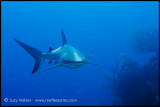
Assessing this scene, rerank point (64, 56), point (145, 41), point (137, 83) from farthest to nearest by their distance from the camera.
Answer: point (145, 41) < point (137, 83) < point (64, 56)

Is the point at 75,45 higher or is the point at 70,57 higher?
the point at 75,45

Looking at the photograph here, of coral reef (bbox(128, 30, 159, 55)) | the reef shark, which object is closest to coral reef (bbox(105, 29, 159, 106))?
coral reef (bbox(128, 30, 159, 55))

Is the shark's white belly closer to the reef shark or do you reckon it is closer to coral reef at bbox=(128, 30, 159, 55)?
the reef shark

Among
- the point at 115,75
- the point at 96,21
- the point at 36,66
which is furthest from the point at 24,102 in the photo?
the point at 96,21

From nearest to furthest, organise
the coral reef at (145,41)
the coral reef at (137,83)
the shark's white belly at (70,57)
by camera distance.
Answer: the shark's white belly at (70,57), the coral reef at (137,83), the coral reef at (145,41)

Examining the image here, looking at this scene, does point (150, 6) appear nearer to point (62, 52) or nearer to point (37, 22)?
point (37, 22)

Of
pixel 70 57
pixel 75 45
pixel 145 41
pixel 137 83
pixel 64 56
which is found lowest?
pixel 70 57

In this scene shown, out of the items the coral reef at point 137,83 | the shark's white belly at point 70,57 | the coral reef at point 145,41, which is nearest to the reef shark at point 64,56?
the shark's white belly at point 70,57

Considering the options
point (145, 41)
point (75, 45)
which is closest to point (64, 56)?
point (145, 41)

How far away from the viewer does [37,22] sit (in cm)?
8762

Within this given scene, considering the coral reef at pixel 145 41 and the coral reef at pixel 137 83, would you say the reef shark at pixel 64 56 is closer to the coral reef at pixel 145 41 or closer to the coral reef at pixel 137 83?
the coral reef at pixel 137 83

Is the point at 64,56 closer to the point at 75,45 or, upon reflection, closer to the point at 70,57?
the point at 70,57

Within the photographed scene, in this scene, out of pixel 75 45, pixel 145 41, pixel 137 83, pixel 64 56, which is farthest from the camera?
pixel 75 45

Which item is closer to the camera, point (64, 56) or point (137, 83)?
point (64, 56)
